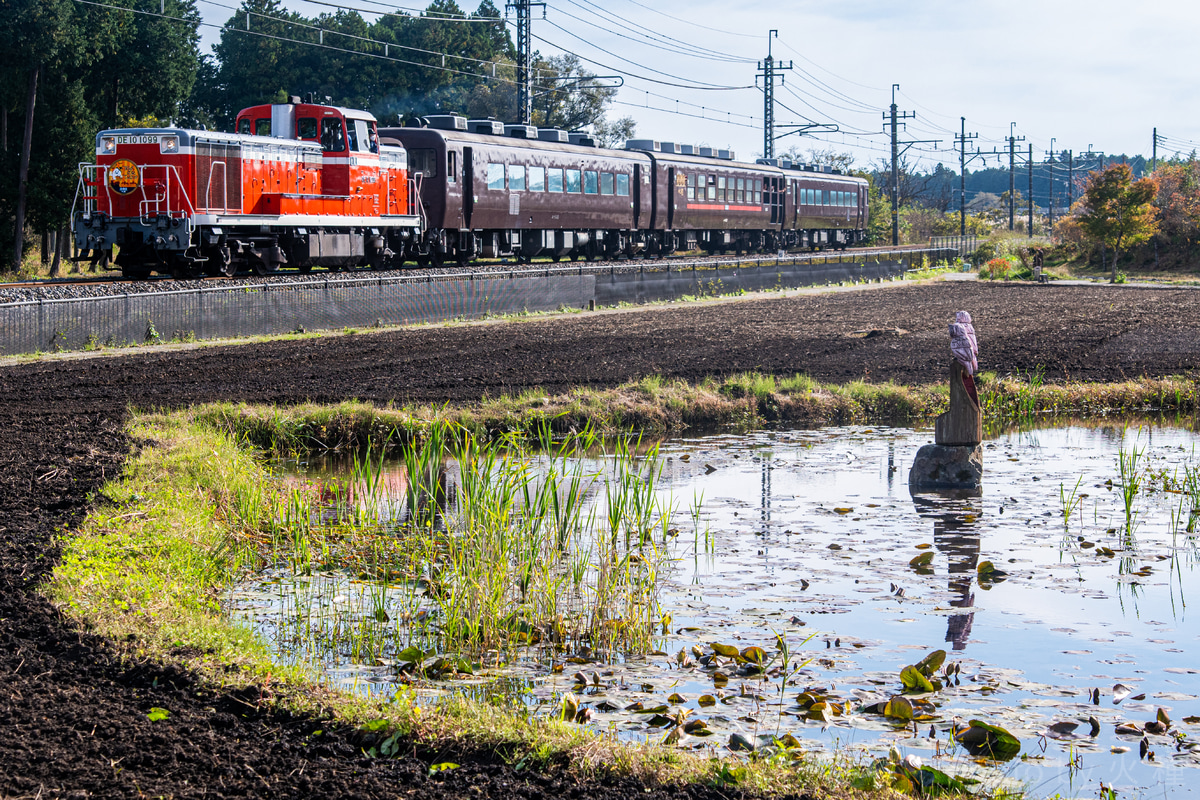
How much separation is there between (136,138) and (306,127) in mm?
4500

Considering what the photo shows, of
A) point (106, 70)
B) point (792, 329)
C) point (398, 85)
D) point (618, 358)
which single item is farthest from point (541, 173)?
point (398, 85)

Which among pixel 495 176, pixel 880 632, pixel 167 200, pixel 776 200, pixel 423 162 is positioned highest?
pixel 776 200

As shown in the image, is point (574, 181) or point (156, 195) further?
point (574, 181)

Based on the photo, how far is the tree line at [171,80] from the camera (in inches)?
1599

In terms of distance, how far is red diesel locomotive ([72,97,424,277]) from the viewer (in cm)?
2211

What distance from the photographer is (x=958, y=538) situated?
8695 millimetres

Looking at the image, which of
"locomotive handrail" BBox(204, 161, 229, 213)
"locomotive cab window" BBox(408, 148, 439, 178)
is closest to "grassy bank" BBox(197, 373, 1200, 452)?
"locomotive handrail" BBox(204, 161, 229, 213)

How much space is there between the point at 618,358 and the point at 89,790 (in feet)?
47.5

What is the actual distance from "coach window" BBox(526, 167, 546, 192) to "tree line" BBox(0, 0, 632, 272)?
382 centimetres

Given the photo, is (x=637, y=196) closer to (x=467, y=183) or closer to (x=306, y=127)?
(x=467, y=183)

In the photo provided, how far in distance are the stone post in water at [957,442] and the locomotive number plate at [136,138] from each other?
1725 centimetres

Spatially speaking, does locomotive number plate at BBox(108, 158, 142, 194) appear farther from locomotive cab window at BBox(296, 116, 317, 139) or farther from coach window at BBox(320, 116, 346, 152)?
coach window at BBox(320, 116, 346, 152)

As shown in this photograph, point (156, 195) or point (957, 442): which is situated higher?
point (156, 195)

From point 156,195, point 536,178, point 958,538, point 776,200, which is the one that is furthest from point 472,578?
point 776,200
